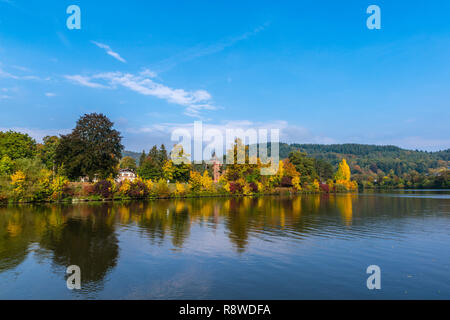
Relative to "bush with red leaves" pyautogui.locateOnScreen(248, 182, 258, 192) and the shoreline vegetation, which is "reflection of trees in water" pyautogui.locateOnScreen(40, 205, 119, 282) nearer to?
the shoreline vegetation

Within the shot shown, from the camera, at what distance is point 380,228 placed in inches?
810

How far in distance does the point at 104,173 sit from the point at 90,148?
186 inches

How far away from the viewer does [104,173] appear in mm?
48469

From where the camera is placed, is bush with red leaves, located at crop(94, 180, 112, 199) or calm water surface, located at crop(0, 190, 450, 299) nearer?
calm water surface, located at crop(0, 190, 450, 299)

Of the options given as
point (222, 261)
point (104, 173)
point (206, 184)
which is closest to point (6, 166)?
point (104, 173)

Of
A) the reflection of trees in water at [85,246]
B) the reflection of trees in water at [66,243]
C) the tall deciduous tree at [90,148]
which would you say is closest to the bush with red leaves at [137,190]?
the tall deciduous tree at [90,148]

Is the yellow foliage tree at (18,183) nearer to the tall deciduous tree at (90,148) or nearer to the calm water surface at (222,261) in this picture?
the tall deciduous tree at (90,148)

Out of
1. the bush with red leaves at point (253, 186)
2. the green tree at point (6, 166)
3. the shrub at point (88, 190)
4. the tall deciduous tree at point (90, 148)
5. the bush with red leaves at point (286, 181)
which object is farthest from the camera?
the bush with red leaves at point (286, 181)

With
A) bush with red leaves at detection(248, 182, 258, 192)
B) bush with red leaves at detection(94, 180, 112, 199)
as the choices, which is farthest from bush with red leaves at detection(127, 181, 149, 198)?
bush with red leaves at detection(248, 182, 258, 192)

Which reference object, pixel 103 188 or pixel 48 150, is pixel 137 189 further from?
pixel 48 150

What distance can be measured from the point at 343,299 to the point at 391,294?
1.63 meters

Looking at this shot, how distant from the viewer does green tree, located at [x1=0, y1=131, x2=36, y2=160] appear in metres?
55.8

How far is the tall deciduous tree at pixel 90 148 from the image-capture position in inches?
1813
